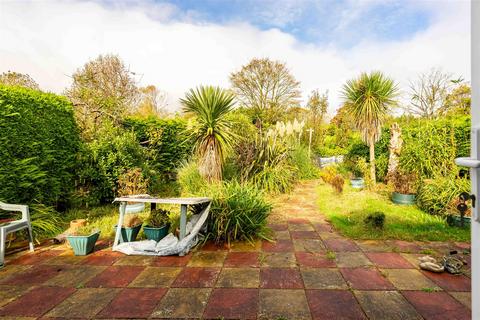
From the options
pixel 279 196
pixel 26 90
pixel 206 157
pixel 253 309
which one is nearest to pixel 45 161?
pixel 26 90

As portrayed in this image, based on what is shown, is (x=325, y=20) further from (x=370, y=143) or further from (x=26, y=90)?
(x=26, y=90)

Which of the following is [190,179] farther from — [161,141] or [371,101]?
[371,101]

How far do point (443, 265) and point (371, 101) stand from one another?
5614mm

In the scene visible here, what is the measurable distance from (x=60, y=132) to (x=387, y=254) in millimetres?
5811

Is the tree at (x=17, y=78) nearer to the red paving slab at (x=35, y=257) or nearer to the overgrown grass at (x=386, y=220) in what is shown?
the red paving slab at (x=35, y=257)

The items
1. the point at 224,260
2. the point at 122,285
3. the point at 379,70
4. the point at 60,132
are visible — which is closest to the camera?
the point at 122,285

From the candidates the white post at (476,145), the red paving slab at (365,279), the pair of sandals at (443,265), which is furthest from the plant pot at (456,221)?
the white post at (476,145)

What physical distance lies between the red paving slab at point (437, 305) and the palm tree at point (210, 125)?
12.9 feet

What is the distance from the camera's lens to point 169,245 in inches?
132

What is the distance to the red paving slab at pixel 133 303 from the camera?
2.03 m

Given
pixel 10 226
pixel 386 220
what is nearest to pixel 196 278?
pixel 10 226

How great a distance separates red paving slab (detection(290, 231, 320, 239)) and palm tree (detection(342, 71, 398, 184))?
416 centimetres

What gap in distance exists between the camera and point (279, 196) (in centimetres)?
649

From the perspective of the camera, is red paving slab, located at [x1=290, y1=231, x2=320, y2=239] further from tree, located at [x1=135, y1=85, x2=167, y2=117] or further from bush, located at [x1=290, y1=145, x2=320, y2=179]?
tree, located at [x1=135, y1=85, x2=167, y2=117]
